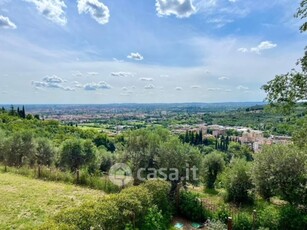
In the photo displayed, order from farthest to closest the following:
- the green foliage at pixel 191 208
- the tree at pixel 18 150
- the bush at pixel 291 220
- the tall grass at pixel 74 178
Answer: the tree at pixel 18 150, the tall grass at pixel 74 178, the green foliage at pixel 191 208, the bush at pixel 291 220

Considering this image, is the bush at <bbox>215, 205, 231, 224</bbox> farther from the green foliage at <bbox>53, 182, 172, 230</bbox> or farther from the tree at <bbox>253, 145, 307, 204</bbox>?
the tree at <bbox>253, 145, 307, 204</bbox>

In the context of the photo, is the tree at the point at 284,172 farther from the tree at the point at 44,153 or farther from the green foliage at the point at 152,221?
the tree at the point at 44,153

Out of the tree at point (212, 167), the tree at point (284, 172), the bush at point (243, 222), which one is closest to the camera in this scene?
the bush at point (243, 222)

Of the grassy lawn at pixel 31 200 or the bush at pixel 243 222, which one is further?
the bush at pixel 243 222

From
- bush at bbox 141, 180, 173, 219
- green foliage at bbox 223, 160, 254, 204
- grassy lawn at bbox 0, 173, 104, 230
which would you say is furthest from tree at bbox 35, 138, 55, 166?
bush at bbox 141, 180, 173, 219

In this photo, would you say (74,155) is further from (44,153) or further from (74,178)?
(74,178)

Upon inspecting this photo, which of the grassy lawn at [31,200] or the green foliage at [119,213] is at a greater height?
the green foliage at [119,213]

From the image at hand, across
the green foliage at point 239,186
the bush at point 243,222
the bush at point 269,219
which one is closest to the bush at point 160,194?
the bush at point 243,222

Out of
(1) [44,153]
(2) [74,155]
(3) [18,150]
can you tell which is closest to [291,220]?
(2) [74,155]
